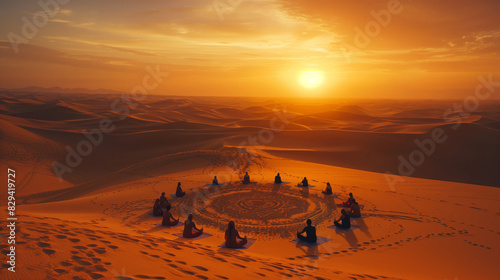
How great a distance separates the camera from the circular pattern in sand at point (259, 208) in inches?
416

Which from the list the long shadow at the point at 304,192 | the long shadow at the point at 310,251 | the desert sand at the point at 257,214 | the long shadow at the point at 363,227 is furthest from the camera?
the long shadow at the point at 304,192

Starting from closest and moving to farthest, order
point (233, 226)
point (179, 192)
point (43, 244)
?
point (43, 244), point (233, 226), point (179, 192)

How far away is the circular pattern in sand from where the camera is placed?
10555 millimetres

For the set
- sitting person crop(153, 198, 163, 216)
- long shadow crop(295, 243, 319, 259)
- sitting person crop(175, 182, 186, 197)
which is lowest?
sitting person crop(153, 198, 163, 216)

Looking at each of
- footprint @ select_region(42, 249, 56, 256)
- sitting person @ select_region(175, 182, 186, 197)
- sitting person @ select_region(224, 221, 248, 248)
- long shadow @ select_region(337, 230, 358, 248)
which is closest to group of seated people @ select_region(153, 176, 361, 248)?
sitting person @ select_region(224, 221, 248, 248)

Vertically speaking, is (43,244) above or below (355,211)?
below

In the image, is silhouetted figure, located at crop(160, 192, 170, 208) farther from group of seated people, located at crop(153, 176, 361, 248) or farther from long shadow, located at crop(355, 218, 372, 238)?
long shadow, located at crop(355, 218, 372, 238)

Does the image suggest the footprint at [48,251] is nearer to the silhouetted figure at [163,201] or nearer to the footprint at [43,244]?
the footprint at [43,244]

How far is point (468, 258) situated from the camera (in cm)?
826

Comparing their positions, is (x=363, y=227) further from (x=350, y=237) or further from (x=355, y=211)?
(x=350, y=237)

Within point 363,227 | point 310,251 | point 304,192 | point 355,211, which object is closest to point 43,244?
point 310,251

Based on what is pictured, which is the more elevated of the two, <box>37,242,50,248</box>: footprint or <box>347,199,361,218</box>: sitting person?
<box>347,199,361,218</box>: sitting person

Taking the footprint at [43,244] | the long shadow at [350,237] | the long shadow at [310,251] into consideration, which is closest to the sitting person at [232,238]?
the long shadow at [310,251]

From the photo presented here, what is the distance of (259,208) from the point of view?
1238cm
